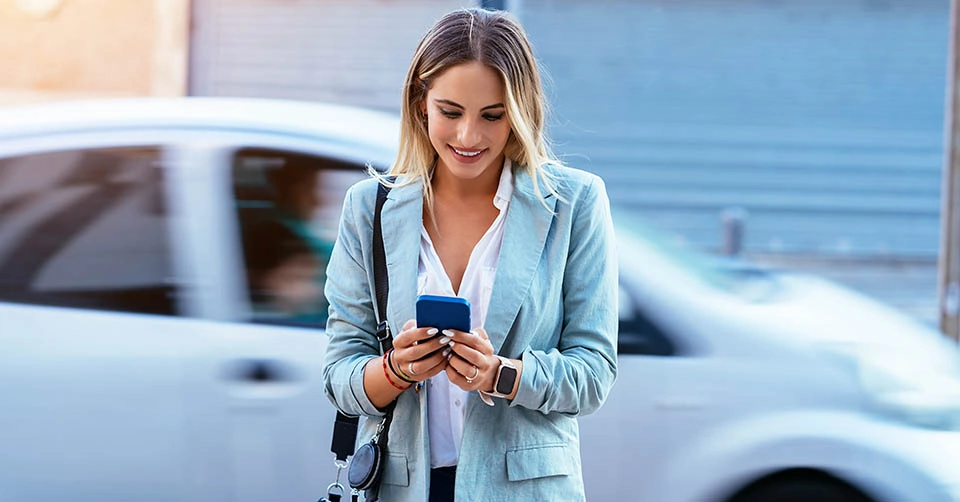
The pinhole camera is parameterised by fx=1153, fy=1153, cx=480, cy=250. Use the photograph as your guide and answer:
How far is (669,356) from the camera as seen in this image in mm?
3098

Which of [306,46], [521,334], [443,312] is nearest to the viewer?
[443,312]

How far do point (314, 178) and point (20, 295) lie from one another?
2.84 ft

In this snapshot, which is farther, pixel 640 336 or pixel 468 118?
pixel 640 336

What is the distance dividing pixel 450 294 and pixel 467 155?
0.22 meters

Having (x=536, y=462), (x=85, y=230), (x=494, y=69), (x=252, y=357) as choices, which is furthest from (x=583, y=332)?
(x=85, y=230)

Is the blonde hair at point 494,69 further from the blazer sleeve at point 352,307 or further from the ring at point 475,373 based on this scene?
the ring at point 475,373

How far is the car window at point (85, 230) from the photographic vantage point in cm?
319

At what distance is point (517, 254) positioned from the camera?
1.81 m

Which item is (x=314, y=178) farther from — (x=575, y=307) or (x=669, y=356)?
(x=575, y=307)

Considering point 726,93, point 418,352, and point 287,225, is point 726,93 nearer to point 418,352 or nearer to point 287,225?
point 287,225

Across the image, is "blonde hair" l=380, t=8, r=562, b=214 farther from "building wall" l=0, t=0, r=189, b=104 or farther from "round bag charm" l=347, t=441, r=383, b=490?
"building wall" l=0, t=0, r=189, b=104

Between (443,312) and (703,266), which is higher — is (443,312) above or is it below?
above

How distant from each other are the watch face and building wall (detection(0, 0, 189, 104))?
7875 millimetres

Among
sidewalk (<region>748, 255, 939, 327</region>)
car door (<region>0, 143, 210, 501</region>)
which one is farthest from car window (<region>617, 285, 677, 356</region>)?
sidewalk (<region>748, 255, 939, 327</region>)
